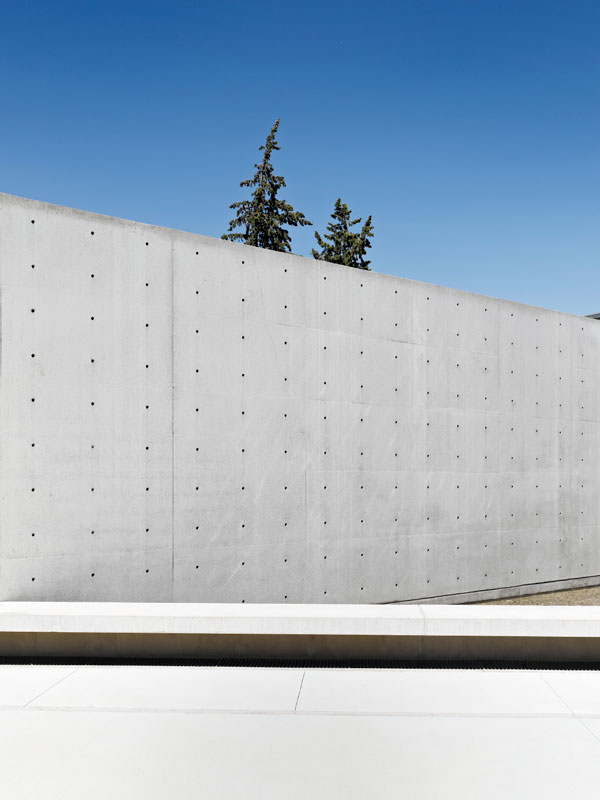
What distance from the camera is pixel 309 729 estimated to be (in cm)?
297

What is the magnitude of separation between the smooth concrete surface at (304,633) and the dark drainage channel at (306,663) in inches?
1.3

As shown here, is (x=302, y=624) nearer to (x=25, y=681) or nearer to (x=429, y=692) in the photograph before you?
(x=429, y=692)

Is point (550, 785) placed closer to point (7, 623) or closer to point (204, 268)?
point (7, 623)

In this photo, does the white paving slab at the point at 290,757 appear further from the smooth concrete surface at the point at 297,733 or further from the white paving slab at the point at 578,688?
the white paving slab at the point at 578,688

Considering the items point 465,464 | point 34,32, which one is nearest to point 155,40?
point 34,32

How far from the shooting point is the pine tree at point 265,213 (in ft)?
68.8

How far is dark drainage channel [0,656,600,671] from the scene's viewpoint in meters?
3.82

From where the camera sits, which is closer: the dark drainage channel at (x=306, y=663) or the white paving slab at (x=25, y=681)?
the white paving slab at (x=25, y=681)

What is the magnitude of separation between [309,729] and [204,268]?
13.6 ft

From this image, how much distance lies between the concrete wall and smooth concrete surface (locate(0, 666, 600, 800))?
1.64 meters

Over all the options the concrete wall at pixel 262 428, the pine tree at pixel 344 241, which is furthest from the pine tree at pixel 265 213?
the concrete wall at pixel 262 428

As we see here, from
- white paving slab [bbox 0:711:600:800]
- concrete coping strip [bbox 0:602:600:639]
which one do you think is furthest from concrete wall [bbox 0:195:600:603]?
white paving slab [bbox 0:711:600:800]

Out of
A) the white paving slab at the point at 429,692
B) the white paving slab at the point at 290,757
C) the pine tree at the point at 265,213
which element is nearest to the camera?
the white paving slab at the point at 290,757

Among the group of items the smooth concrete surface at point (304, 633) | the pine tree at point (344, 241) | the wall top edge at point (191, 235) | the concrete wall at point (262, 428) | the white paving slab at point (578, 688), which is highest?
the pine tree at point (344, 241)
